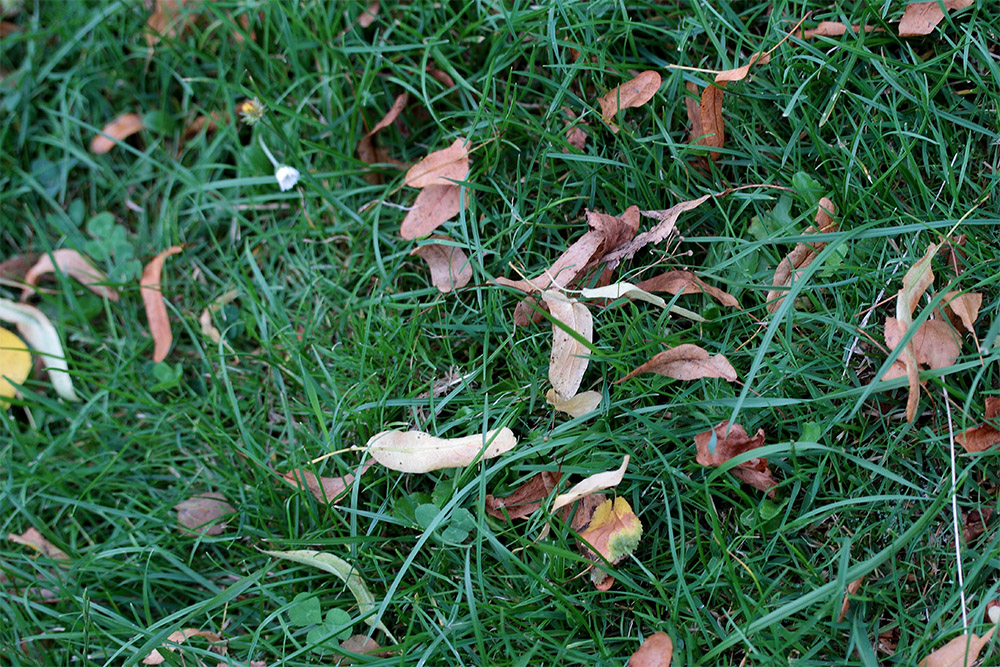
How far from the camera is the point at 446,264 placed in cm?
210

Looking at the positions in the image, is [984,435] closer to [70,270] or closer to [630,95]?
[630,95]

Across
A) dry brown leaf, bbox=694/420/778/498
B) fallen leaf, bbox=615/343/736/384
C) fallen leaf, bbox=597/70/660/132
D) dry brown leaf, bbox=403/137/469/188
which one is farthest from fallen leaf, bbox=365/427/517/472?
fallen leaf, bbox=597/70/660/132

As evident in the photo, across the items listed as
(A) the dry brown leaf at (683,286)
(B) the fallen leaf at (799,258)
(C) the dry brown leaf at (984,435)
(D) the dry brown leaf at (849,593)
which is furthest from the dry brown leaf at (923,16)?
(D) the dry brown leaf at (849,593)

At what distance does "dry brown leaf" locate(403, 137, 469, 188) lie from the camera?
2.11 metres

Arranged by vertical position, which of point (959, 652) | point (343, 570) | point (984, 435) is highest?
point (984, 435)

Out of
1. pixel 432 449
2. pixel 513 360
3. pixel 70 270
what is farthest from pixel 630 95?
pixel 70 270

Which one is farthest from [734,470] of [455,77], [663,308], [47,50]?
[47,50]

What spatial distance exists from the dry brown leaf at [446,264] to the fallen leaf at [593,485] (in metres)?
0.64

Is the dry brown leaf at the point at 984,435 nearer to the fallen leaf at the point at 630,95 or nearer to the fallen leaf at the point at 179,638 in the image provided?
the fallen leaf at the point at 630,95

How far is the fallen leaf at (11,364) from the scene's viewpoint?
2391 mm

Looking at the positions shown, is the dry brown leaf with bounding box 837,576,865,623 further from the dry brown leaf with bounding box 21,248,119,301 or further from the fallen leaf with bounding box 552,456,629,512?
the dry brown leaf with bounding box 21,248,119,301

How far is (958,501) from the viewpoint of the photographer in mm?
1677

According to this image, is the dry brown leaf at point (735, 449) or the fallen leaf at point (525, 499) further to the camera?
the fallen leaf at point (525, 499)

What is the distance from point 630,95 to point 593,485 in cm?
102
